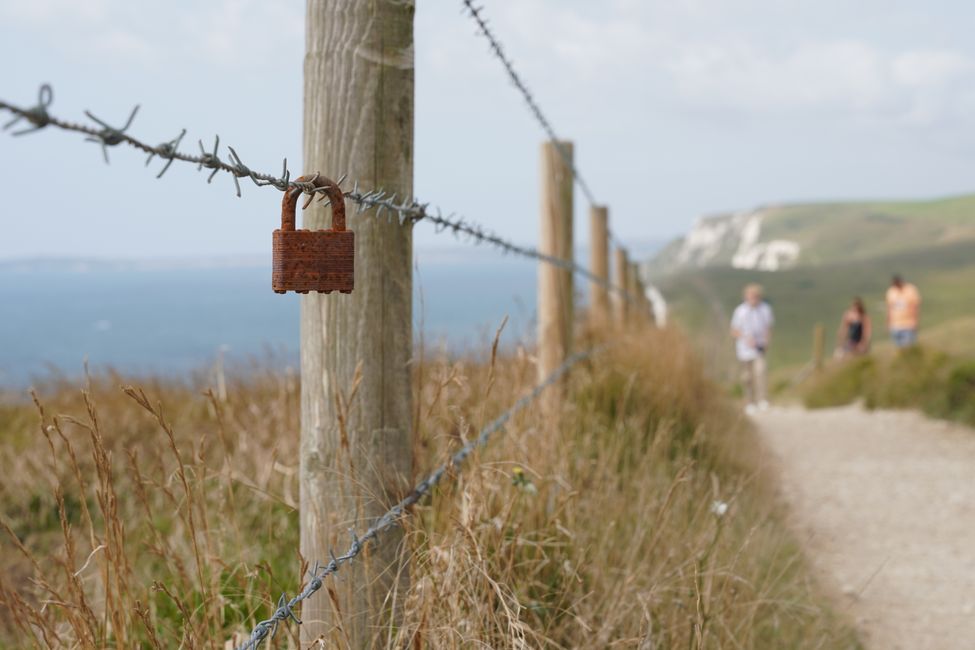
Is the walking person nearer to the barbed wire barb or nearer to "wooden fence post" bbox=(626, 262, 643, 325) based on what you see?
"wooden fence post" bbox=(626, 262, 643, 325)

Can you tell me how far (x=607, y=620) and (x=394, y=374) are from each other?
0.82 m

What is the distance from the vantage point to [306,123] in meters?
1.77

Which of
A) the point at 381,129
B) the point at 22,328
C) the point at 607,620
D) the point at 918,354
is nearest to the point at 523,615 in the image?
the point at 607,620

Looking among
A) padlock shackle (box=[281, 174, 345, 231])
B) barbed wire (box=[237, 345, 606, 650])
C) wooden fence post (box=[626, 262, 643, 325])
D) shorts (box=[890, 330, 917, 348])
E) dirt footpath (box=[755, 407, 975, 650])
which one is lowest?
dirt footpath (box=[755, 407, 975, 650])

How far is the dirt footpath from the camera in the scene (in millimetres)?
4258

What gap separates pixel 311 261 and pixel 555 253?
298cm

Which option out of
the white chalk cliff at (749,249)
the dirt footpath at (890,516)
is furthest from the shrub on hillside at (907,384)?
the white chalk cliff at (749,249)

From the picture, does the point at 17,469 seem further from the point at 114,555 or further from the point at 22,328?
the point at 22,328

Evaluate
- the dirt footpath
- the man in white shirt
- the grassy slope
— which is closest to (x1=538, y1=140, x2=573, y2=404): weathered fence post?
the dirt footpath

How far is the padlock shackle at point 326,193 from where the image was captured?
4.48 ft

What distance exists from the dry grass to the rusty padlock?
29cm

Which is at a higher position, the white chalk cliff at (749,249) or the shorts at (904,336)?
the white chalk cliff at (749,249)

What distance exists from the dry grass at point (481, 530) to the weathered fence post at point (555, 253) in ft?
0.70

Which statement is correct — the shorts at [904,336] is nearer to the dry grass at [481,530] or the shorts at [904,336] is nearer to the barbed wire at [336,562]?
the dry grass at [481,530]
